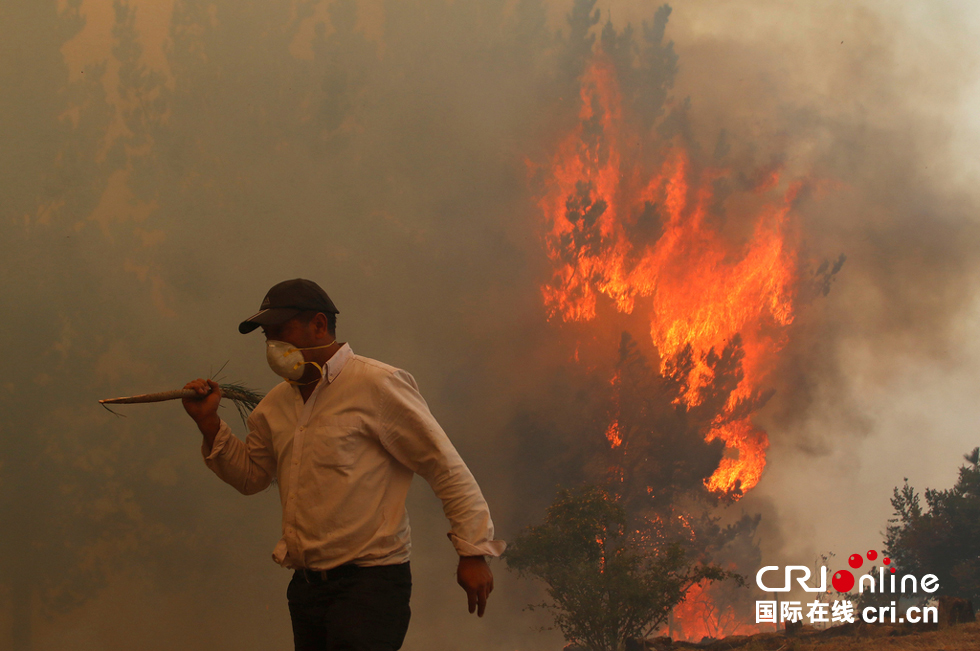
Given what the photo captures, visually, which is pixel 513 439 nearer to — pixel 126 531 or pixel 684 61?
pixel 126 531

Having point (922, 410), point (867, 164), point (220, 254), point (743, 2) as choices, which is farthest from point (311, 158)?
point (922, 410)

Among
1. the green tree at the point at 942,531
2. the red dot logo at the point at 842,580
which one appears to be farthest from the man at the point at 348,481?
the green tree at the point at 942,531

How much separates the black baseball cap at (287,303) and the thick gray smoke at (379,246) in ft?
13.3

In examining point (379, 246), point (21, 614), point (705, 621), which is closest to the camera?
point (21, 614)

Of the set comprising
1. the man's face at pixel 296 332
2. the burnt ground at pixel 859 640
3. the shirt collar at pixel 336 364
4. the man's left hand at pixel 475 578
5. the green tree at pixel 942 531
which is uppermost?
the man's face at pixel 296 332

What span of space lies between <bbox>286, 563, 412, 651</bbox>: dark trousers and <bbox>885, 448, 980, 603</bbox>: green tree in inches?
245

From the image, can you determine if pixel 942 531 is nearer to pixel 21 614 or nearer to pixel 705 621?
pixel 705 621

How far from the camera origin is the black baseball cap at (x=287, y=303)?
2121 millimetres

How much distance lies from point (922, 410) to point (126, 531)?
7221 millimetres

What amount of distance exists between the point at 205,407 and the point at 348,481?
603 millimetres

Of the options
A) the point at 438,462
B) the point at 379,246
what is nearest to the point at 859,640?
the point at 379,246

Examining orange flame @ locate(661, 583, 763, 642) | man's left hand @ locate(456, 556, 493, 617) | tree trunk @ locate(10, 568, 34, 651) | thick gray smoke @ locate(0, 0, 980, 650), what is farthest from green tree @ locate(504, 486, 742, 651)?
man's left hand @ locate(456, 556, 493, 617)

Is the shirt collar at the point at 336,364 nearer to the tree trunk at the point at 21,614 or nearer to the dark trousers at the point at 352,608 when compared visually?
the dark trousers at the point at 352,608

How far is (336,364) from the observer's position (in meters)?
2.13
